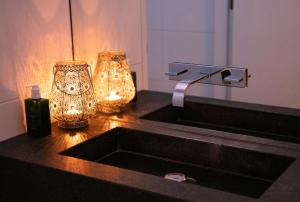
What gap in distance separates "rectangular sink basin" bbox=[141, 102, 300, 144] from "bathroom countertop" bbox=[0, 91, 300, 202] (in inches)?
1.1

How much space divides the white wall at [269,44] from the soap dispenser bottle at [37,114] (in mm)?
652

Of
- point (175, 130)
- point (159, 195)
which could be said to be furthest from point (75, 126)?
point (159, 195)

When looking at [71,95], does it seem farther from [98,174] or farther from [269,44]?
[269,44]

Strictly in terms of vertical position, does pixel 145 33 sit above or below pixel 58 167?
above

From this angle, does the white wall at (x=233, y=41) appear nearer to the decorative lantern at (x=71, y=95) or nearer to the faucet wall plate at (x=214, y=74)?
the faucet wall plate at (x=214, y=74)

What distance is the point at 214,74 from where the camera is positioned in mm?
1238

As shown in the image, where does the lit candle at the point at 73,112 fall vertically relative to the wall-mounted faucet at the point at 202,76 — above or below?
below

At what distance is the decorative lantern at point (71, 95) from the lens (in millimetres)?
1163

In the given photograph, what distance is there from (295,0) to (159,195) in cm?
97

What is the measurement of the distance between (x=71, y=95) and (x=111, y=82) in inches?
6.1

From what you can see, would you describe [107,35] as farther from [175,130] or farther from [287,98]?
[287,98]

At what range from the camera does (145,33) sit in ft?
4.90

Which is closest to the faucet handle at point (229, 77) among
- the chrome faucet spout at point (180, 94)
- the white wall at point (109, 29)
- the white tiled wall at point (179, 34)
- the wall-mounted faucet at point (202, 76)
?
the wall-mounted faucet at point (202, 76)

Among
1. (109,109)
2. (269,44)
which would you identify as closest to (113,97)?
(109,109)
